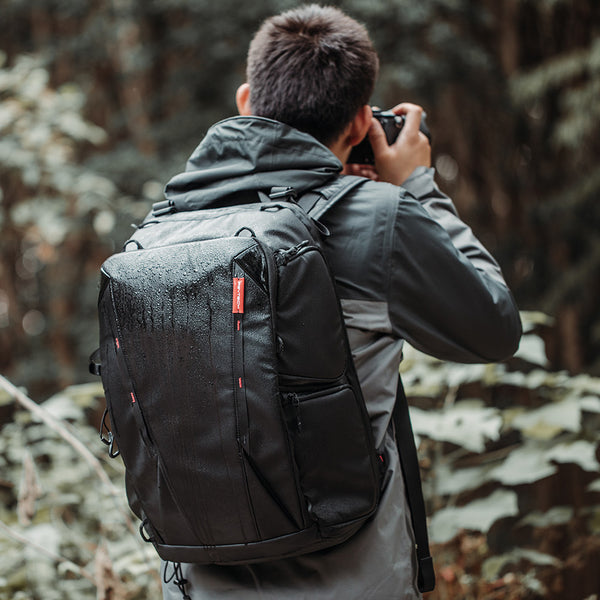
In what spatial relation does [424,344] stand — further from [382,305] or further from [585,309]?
[585,309]

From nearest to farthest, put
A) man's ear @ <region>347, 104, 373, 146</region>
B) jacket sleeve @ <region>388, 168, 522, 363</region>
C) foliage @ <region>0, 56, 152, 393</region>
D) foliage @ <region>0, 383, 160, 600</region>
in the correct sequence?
1. jacket sleeve @ <region>388, 168, 522, 363</region>
2. man's ear @ <region>347, 104, 373, 146</region>
3. foliage @ <region>0, 383, 160, 600</region>
4. foliage @ <region>0, 56, 152, 393</region>

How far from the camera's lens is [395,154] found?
131cm

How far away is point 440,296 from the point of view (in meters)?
1.12

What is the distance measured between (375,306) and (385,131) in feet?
1.31

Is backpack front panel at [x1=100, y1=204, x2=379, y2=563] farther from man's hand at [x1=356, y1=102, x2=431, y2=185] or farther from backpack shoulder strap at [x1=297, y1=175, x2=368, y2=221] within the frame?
man's hand at [x1=356, y1=102, x2=431, y2=185]

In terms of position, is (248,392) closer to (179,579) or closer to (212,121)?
(179,579)

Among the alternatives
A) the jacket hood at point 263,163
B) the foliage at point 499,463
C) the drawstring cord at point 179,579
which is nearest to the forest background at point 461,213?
the foliage at point 499,463

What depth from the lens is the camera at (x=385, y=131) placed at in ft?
4.38

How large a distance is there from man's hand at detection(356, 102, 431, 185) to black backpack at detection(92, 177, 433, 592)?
0.30 metres

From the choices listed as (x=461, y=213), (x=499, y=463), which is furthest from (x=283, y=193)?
(x=461, y=213)

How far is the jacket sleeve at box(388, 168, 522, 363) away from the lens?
1113mm

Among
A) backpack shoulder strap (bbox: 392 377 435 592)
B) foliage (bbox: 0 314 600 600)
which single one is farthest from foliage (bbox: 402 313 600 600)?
backpack shoulder strap (bbox: 392 377 435 592)

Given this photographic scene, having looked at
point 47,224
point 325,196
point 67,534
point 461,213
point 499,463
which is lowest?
point 461,213

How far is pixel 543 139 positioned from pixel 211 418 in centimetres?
582
